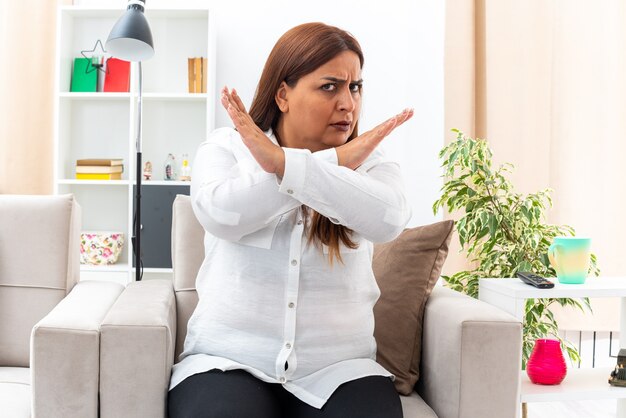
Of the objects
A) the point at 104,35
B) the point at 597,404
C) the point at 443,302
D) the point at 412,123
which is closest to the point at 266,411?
the point at 443,302

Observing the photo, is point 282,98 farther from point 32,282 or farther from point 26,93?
point 26,93

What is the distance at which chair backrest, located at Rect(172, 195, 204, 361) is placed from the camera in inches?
74.1

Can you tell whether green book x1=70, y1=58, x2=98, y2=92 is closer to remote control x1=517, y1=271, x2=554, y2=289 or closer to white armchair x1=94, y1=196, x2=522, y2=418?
white armchair x1=94, y1=196, x2=522, y2=418

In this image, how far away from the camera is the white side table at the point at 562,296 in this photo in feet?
5.69

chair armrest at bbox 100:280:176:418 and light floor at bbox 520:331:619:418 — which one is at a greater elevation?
chair armrest at bbox 100:280:176:418

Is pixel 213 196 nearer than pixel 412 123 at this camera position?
Yes

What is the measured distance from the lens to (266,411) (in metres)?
1.33

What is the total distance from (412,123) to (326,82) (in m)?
2.21

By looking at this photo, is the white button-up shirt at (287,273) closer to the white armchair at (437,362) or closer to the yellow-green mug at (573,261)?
the white armchair at (437,362)

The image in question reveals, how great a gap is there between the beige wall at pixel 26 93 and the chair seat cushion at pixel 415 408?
8.56ft

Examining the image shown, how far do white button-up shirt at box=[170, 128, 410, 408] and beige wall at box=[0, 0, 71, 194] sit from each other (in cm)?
241

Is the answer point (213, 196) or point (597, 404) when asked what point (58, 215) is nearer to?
point (213, 196)

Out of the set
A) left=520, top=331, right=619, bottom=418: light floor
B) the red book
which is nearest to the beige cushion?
A: left=520, top=331, right=619, bottom=418: light floor

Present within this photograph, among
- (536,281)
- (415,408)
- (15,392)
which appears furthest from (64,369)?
(536,281)
